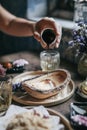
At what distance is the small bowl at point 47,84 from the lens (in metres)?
0.95

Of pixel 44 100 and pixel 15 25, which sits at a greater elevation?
pixel 15 25

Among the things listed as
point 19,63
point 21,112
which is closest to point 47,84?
point 21,112

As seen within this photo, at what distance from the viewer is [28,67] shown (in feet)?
4.25

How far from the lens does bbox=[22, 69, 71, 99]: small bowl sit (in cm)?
95

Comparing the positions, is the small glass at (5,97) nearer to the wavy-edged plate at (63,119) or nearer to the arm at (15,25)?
the wavy-edged plate at (63,119)

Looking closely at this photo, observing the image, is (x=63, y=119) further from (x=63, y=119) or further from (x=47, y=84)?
(x=47, y=84)

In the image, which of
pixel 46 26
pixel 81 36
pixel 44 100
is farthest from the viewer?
pixel 46 26

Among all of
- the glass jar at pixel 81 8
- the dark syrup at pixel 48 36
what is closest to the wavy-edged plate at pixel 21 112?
the dark syrup at pixel 48 36

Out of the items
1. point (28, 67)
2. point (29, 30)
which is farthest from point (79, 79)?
point (29, 30)

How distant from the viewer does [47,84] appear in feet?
3.30

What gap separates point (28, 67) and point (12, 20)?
0.31 m

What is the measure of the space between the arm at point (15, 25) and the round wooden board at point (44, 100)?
1.41 feet

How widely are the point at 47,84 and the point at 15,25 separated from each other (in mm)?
546

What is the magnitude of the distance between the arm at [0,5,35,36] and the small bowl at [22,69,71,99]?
36 cm
